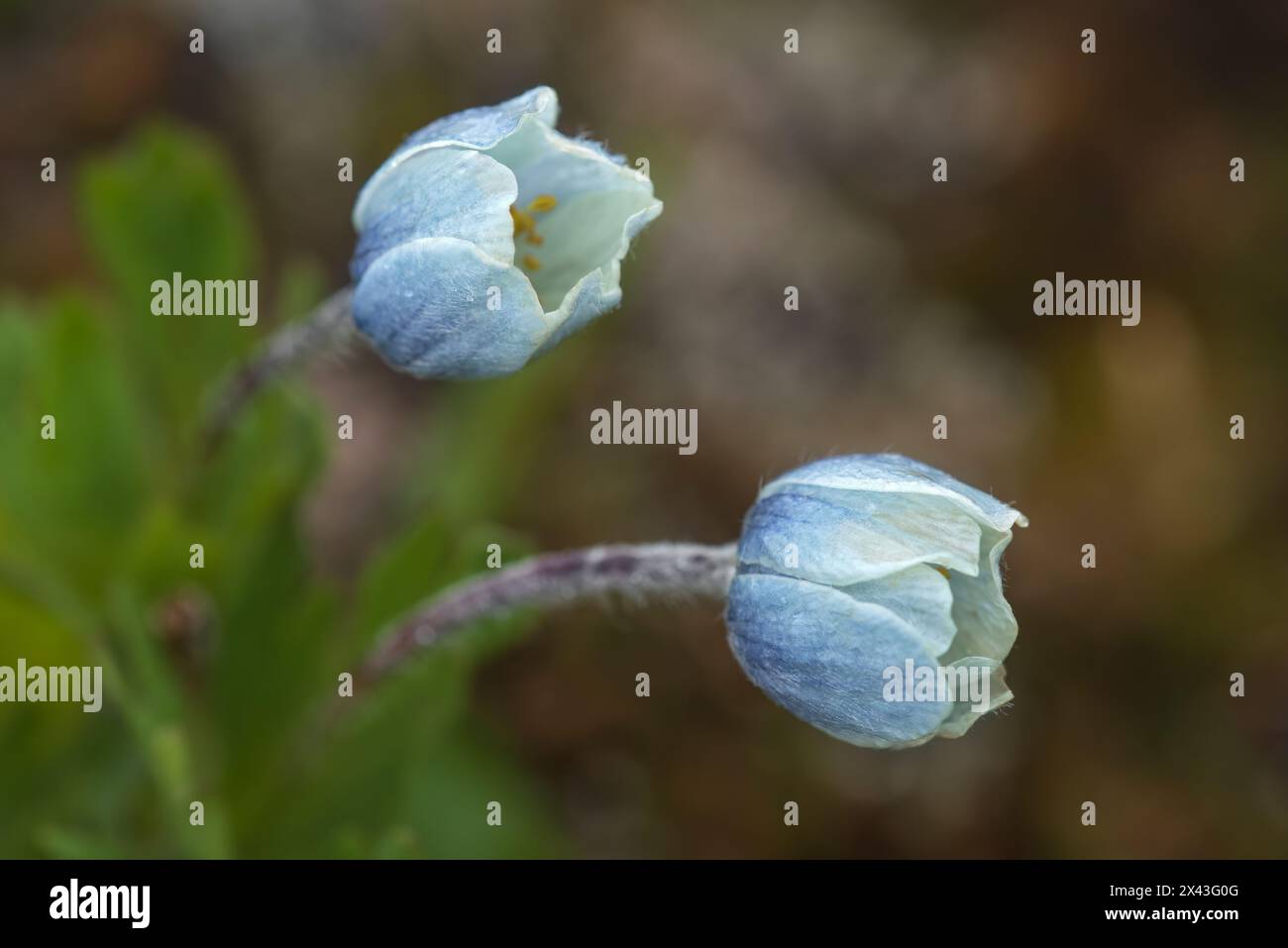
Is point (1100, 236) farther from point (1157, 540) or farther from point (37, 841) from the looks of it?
point (37, 841)

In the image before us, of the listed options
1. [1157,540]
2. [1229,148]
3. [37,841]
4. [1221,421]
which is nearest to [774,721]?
[1157,540]

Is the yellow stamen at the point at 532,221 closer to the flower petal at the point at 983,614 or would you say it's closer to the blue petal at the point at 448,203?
the blue petal at the point at 448,203

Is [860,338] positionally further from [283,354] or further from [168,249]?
[283,354]

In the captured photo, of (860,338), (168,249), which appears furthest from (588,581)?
(860,338)

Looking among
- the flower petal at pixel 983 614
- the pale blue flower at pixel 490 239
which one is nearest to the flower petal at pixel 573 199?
the pale blue flower at pixel 490 239

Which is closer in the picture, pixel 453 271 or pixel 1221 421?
pixel 453 271
